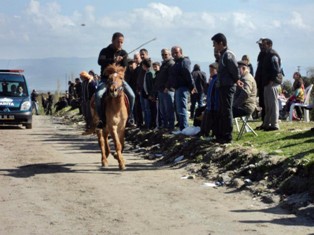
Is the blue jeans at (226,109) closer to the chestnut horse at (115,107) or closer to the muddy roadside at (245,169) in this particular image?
the muddy roadside at (245,169)

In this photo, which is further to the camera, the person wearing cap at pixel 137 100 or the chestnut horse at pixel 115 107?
the person wearing cap at pixel 137 100

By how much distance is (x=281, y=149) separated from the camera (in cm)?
1180

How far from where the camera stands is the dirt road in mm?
7754

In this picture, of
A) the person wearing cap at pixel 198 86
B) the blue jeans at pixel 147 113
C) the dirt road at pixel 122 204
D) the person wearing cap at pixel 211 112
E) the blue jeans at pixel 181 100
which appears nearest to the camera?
the dirt road at pixel 122 204

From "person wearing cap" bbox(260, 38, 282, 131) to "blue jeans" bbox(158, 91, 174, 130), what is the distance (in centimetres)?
292

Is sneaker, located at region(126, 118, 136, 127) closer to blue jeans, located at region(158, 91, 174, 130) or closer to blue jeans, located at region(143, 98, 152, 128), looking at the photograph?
blue jeans, located at region(143, 98, 152, 128)

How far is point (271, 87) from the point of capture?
1512cm

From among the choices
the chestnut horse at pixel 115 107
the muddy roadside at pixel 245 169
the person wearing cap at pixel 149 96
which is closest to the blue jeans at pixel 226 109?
the muddy roadside at pixel 245 169

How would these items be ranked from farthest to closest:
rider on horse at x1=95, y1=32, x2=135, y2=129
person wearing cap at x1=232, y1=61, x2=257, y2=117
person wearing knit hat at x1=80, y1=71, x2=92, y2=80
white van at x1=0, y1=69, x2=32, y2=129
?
white van at x1=0, y1=69, x2=32, y2=129 → person wearing knit hat at x1=80, y1=71, x2=92, y2=80 → person wearing cap at x1=232, y1=61, x2=257, y2=117 → rider on horse at x1=95, y1=32, x2=135, y2=129

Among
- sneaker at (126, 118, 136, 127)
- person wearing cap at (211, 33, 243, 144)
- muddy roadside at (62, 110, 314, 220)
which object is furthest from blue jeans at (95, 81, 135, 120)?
sneaker at (126, 118, 136, 127)

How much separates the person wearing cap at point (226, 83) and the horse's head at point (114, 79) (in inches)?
82.4

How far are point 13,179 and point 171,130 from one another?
21.7 ft

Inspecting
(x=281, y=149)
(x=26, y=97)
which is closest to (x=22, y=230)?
(x=281, y=149)

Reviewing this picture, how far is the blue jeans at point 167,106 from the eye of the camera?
17353mm
